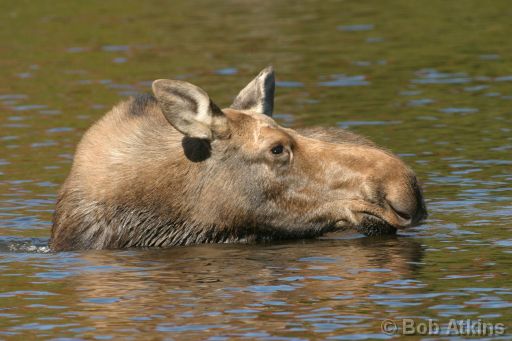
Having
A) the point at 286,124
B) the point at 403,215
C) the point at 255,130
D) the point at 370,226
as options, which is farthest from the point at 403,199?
the point at 286,124

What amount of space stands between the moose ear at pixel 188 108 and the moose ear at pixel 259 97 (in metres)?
1.09

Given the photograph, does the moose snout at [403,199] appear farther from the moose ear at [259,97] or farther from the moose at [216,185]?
the moose ear at [259,97]

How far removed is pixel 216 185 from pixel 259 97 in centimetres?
141

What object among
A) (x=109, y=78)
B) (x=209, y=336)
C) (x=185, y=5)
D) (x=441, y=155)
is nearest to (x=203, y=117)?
(x=209, y=336)

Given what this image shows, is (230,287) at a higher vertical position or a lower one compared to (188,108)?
lower

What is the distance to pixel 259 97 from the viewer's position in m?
15.3

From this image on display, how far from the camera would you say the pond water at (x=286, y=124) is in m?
11.9

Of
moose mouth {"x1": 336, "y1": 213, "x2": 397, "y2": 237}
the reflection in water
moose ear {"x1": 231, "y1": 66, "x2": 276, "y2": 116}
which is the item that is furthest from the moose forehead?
the reflection in water

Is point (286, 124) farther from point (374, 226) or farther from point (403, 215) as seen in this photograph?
point (403, 215)

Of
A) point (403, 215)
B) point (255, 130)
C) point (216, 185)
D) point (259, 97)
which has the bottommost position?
point (403, 215)

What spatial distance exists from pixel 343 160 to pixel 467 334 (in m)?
3.43

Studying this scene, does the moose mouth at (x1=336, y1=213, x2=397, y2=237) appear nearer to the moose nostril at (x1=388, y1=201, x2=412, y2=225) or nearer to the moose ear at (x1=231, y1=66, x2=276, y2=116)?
the moose nostril at (x1=388, y1=201, x2=412, y2=225)

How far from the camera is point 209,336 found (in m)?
11.1

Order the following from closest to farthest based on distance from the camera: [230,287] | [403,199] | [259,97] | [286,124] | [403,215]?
[230,287] → [403,199] → [403,215] → [259,97] → [286,124]
